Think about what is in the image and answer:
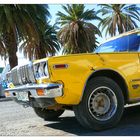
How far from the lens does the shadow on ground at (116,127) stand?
17.6ft

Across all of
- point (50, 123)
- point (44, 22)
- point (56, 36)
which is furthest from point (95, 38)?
point (50, 123)

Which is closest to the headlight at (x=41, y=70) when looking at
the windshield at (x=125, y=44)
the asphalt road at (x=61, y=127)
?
the asphalt road at (x=61, y=127)

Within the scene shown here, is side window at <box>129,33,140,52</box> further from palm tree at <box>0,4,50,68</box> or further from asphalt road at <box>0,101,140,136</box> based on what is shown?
palm tree at <box>0,4,50,68</box>

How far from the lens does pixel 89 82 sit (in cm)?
565

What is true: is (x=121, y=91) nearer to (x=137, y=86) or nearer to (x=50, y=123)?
(x=137, y=86)

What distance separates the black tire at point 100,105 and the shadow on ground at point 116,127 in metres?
0.14

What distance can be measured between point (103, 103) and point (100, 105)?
66 millimetres

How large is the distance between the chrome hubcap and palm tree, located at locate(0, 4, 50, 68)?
17665mm

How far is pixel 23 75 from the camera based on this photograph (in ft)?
20.3

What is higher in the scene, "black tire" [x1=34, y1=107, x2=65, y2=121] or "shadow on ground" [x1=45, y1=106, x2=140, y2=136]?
"black tire" [x1=34, y1=107, x2=65, y2=121]

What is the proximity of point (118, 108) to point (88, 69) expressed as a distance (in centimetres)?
82

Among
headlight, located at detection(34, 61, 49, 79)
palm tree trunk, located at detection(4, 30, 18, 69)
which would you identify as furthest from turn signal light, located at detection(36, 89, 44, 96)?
palm tree trunk, located at detection(4, 30, 18, 69)

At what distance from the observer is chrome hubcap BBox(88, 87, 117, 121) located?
5684 millimetres

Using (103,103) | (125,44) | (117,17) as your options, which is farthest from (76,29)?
(103,103)
